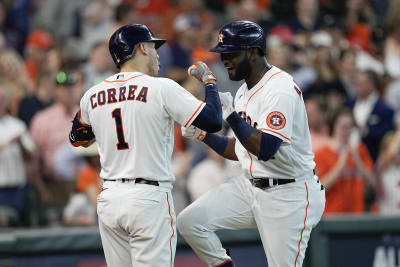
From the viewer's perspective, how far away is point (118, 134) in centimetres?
518

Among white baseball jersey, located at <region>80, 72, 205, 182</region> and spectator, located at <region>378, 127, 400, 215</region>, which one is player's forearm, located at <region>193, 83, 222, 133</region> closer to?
white baseball jersey, located at <region>80, 72, 205, 182</region>

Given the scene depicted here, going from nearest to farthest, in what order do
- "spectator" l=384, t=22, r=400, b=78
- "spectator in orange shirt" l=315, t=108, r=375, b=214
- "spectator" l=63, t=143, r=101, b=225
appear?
"spectator" l=63, t=143, r=101, b=225 → "spectator in orange shirt" l=315, t=108, r=375, b=214 → "spectator" l=384, t=22, r=400, b=78

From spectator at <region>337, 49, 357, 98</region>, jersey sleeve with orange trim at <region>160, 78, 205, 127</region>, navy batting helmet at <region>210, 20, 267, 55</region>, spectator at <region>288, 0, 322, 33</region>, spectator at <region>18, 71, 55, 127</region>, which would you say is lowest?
spectator at <region>337, 49, 357, 98</region>

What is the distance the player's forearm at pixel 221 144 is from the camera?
19.6ft

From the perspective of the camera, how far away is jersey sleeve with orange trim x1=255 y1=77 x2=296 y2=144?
17.5 ft

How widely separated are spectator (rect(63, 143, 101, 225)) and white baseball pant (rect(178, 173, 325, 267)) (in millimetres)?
2668

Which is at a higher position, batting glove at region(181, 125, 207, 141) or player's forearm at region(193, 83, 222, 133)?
player's forearm at region(193, 83, 222, 133)

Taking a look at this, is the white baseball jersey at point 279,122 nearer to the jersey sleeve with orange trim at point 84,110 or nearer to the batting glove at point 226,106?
the batting glove at point 226,106

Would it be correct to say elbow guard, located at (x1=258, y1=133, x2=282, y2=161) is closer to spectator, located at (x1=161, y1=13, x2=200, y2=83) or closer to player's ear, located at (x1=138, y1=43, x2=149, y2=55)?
player's ear, located at (x1=138, y1=43, x2=149, y2=55)

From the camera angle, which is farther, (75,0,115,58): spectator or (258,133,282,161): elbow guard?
(75,0,115,58): spectator

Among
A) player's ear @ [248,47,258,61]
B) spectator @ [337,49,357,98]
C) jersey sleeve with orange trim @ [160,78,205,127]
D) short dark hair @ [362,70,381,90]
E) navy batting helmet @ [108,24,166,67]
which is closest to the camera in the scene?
jersey sleeve with orange trim @ [160,78,205,127]

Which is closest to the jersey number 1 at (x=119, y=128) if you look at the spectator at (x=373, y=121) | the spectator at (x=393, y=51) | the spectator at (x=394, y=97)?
the spectator at (x=373, y=121)

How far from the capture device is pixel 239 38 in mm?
5562

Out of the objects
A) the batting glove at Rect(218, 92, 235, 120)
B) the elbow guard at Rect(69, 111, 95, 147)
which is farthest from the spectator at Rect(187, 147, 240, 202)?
the batting glove at Rect(218, 92, 235, 120)
